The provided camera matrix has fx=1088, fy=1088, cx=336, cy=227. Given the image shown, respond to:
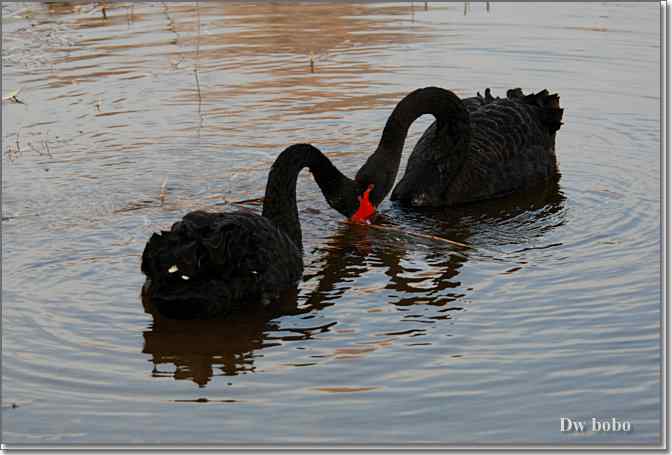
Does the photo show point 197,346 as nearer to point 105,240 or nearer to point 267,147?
point 105,240

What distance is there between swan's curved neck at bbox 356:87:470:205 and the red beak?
0.07m

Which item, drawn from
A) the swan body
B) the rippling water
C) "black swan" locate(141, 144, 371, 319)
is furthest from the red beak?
"black swan" locate(141, 144, 371, 319)

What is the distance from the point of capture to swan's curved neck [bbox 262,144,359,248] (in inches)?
266

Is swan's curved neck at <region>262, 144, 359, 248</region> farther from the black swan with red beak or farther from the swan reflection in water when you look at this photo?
the swan reflection in water

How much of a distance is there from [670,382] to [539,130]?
12.8 feet

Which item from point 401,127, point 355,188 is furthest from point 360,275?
point 401,127

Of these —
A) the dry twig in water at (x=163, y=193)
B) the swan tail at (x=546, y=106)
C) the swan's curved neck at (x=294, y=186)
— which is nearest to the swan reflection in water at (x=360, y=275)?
the swan's curved neck at (x=294, y=186)

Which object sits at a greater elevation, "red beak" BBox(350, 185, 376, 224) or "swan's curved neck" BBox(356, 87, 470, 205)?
"swan's curved neck" BBox(356, 87, 470, 205)

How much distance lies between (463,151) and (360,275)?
192 centimetres

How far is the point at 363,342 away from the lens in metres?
5.46

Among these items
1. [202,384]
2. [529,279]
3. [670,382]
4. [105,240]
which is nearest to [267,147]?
[105,240]

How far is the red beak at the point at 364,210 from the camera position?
724 cm

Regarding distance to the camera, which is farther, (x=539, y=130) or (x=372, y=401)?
(x=539, y=130)

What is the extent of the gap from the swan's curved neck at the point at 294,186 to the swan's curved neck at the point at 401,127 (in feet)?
0.83
